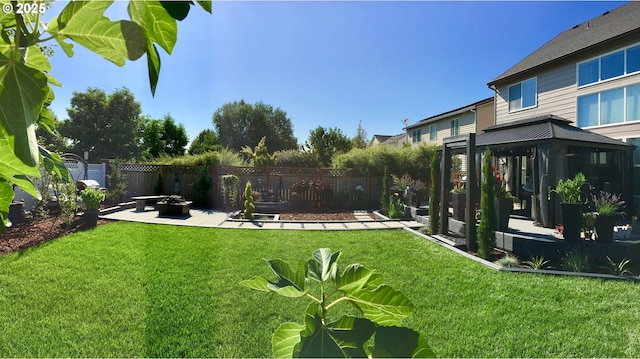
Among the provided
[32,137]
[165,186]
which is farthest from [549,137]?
[165,186]

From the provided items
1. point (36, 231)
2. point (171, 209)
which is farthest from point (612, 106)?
point (36, 231)

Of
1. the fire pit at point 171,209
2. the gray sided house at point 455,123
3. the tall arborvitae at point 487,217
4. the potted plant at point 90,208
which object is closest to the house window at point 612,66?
the gray sided house at point 455,123

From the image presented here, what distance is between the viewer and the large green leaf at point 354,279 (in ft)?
1.32

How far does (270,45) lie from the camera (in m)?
4.80

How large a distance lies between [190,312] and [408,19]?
3.43 metres

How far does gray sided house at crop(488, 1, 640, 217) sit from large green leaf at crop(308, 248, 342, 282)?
6.99 metres

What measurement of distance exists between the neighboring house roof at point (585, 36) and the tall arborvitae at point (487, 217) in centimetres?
631

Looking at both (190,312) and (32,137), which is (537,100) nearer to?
(190,312)

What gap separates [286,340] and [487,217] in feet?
17.1

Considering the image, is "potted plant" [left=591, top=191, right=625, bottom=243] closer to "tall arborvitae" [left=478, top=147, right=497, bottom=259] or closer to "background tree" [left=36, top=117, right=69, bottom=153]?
"tall arborvitae" [left=478, top=147, right=497, bottom=259]

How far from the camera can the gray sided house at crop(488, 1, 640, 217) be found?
20.9 feet

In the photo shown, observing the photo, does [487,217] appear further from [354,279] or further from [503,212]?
[354,279]

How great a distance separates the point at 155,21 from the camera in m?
0.30

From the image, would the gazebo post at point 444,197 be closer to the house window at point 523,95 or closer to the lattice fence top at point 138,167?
the house window at point 523,95
